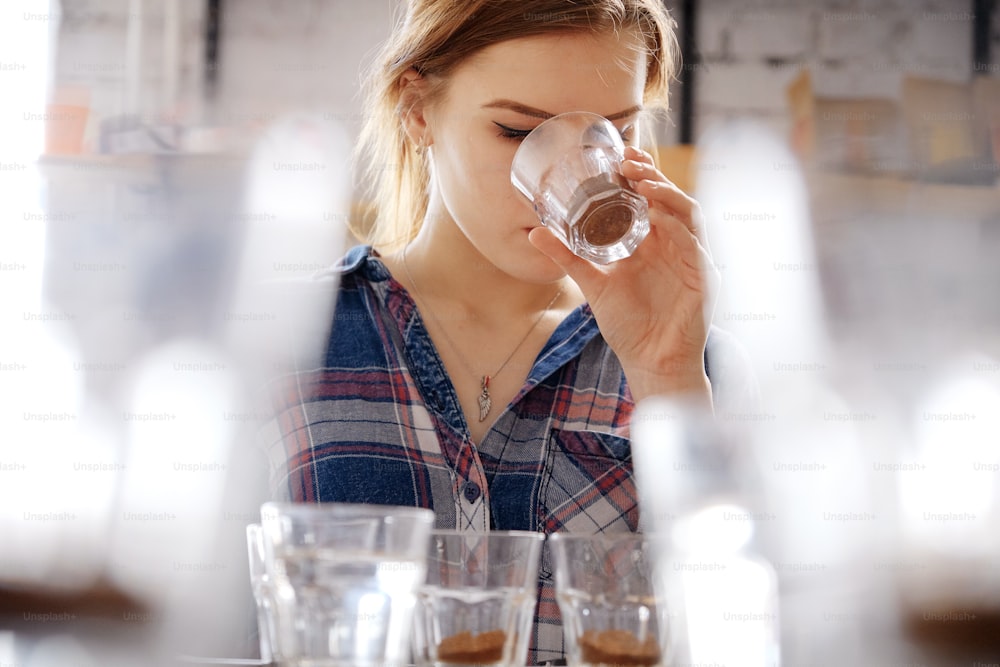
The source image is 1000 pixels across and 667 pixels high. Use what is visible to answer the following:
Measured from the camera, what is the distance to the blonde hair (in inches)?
52.0

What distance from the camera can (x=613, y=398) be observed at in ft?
4.74

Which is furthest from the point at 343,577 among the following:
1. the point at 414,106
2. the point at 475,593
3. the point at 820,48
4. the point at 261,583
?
the point at 820,48

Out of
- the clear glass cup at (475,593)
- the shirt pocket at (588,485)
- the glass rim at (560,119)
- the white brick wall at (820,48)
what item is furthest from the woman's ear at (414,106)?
the white brick wall at (820,48)

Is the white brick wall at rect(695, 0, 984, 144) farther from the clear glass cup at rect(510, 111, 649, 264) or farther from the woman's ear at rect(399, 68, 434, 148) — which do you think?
the clear glass cup at rect(510, 111, 649, 264)

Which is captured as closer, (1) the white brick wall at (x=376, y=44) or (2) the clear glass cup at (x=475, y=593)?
(2) the clear glass cup at (x=475, y=593)

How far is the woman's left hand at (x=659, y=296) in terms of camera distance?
1.25m

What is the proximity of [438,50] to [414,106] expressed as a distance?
115 mm

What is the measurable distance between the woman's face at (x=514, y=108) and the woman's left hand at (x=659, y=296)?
0.07 metres

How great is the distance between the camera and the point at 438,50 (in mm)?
1408

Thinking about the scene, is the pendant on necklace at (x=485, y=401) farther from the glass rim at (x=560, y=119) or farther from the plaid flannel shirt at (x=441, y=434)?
the glass rim at (x=560, y=119)

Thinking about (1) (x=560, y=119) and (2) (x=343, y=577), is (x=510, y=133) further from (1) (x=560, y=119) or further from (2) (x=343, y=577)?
(2) (x=343, y=577)

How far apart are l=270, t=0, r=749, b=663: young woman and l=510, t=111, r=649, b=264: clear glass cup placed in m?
0.04

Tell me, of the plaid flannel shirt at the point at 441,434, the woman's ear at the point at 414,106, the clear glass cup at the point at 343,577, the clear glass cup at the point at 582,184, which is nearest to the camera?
the clear glass cup at the point at 343,577

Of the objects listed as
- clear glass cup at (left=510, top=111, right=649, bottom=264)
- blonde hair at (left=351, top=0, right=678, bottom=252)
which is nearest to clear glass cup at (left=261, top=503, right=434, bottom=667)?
clear glass cup at (left=510, top=111, right=649, bottom=264)
